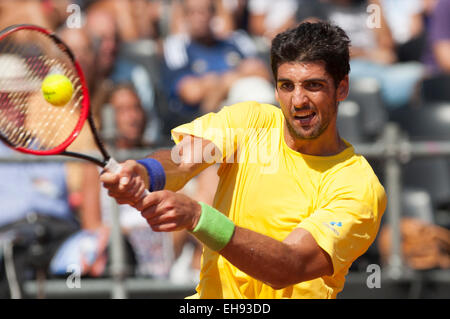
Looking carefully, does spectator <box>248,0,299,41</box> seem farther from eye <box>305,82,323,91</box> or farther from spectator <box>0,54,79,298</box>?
eye <box>305,82,323,91</box>

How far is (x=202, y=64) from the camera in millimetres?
7301

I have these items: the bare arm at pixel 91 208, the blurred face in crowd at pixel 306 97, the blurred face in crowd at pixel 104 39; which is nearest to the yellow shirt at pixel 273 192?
the blurred face in crowd at pixel 306 97

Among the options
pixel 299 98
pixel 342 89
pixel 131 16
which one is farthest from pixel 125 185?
pixel 131 16

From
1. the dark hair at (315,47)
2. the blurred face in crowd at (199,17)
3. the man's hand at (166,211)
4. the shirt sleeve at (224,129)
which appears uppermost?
the blurred face in crowd at (199,17)

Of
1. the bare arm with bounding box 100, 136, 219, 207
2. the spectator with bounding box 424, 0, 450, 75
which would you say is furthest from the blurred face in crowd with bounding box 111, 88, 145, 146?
the spectator with bounding box 424, 0, 450, 75

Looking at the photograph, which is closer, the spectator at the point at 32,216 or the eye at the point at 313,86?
the eye at the point at 313,86

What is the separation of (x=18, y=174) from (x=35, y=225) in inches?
22.7

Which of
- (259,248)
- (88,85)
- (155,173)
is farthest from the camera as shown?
(88,85)

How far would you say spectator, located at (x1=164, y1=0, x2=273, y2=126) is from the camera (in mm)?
6883

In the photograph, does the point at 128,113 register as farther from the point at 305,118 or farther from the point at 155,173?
the point at 155,173

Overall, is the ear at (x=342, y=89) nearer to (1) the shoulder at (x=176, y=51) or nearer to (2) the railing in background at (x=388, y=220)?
(2) the railing in background at (x=388, y=220)

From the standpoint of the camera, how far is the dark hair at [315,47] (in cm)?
328

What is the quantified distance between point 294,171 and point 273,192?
14cm
